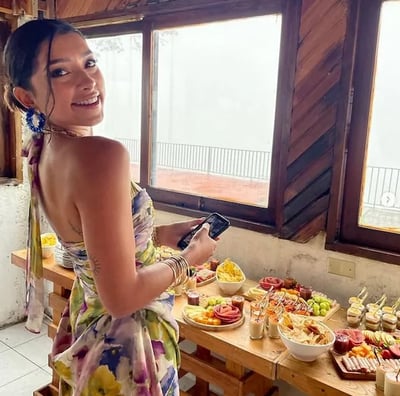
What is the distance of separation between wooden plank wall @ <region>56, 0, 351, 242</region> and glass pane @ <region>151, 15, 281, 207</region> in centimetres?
19

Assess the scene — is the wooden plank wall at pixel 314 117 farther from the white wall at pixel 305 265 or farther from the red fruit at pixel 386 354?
the red fruit at pixel 386 354

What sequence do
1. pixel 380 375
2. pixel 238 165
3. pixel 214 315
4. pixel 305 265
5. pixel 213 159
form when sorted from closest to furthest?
pixel 380 375 < pixel 214 315 < pixel 305 265 < pixel 238 165 < pixel 213 159

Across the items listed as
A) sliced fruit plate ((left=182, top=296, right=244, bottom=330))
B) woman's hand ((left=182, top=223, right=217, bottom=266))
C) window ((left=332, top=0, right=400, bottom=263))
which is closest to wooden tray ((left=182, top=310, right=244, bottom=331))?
sliced fruit plate ((left=182, top=296, right=244, bottom=330))

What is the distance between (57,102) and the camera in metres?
0.94

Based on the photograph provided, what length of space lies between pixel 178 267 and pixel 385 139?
1.20m

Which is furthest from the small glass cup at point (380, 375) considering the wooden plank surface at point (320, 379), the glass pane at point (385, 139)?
the glass pane at point (385, 139)

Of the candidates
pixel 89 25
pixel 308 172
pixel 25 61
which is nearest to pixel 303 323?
pixel 308 172

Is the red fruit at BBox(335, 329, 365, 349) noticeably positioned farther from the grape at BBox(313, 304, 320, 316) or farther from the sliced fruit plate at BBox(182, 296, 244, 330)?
the sliced fruit plate at BBox(182, 296, 244, 330)

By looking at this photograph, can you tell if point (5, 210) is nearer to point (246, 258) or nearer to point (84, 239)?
point (246, 258)

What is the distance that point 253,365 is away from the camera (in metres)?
1.41

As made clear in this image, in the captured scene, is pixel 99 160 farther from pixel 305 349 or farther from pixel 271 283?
pixel 271 283

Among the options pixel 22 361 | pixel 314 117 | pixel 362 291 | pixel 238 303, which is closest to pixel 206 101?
pixel 314 117

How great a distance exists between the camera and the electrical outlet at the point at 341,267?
5.99 ft

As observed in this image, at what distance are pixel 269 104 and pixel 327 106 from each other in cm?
35
